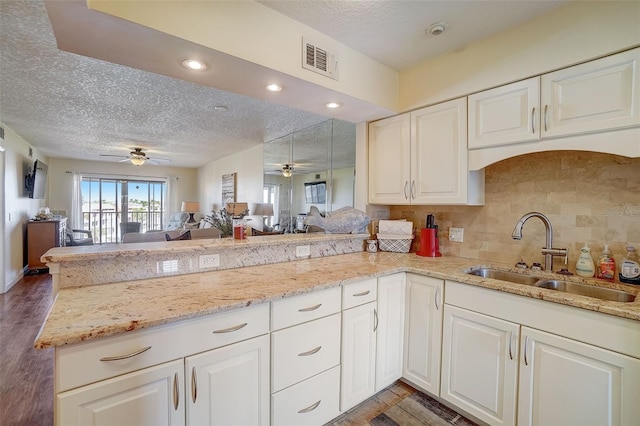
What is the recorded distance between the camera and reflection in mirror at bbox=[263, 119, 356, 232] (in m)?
4.02

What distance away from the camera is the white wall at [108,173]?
7.29 meters

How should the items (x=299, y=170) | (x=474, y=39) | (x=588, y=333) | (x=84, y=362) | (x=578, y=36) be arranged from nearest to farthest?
(x=84, y=362) < (x=588, y=333) < (x=578, y=36) < (x=474, y=39) < (x=299, y=170)

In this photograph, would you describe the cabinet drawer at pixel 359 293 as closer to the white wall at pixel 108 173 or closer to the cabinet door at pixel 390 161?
the cabinet door at pixel 390 161

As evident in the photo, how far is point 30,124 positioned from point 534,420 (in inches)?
260

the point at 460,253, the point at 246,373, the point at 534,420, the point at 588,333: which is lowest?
the point at 534,420

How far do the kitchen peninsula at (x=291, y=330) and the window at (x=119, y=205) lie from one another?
7912 mm

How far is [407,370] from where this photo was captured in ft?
6.63

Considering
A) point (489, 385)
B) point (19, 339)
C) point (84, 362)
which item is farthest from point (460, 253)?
point (19, 339)

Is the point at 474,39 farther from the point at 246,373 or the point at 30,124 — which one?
the point at 30,124

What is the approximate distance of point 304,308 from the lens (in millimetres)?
1508

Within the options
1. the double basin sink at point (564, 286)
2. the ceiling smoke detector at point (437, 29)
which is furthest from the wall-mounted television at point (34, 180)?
the double basin sink at point (564, 286)

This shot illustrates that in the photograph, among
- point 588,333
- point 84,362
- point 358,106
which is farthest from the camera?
point 358,106

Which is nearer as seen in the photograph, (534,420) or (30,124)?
(534,420)

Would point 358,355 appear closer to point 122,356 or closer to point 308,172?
point 122,356
